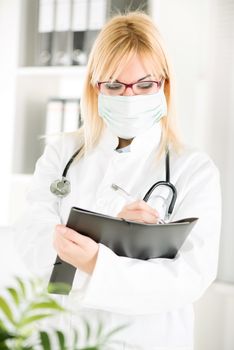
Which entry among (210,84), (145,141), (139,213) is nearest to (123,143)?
(145,141)

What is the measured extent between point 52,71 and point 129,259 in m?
1.41

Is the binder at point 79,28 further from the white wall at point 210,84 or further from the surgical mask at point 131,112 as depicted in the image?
the surgical mask at point 131,112

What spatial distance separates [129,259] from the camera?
1.30 meters

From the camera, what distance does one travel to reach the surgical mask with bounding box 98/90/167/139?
1.47 metres

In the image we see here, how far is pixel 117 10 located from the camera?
7.92ft

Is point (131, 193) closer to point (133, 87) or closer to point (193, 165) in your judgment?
point (193, 165)

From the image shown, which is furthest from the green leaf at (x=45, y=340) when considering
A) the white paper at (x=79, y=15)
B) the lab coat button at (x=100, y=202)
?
the white paper at (x=79, y=15)

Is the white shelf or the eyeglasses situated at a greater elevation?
the eyeglasses

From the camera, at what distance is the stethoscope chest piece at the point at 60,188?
148 cm

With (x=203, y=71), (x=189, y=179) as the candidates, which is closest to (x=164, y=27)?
(x=203, y=71)

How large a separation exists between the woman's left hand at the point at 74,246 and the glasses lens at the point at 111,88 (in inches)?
17.7

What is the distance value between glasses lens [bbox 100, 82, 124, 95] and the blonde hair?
1.0 inches

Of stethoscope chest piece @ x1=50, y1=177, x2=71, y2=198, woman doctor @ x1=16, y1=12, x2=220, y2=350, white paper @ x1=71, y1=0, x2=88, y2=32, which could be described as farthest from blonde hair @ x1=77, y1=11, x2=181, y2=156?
white paper @ x1=71, y1=0, x2=88, y2=32

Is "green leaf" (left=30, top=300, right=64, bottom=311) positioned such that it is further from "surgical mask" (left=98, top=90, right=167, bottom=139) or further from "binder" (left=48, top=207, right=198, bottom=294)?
"surgical mask" (left=98, top=90, right=167, bottom=139)
